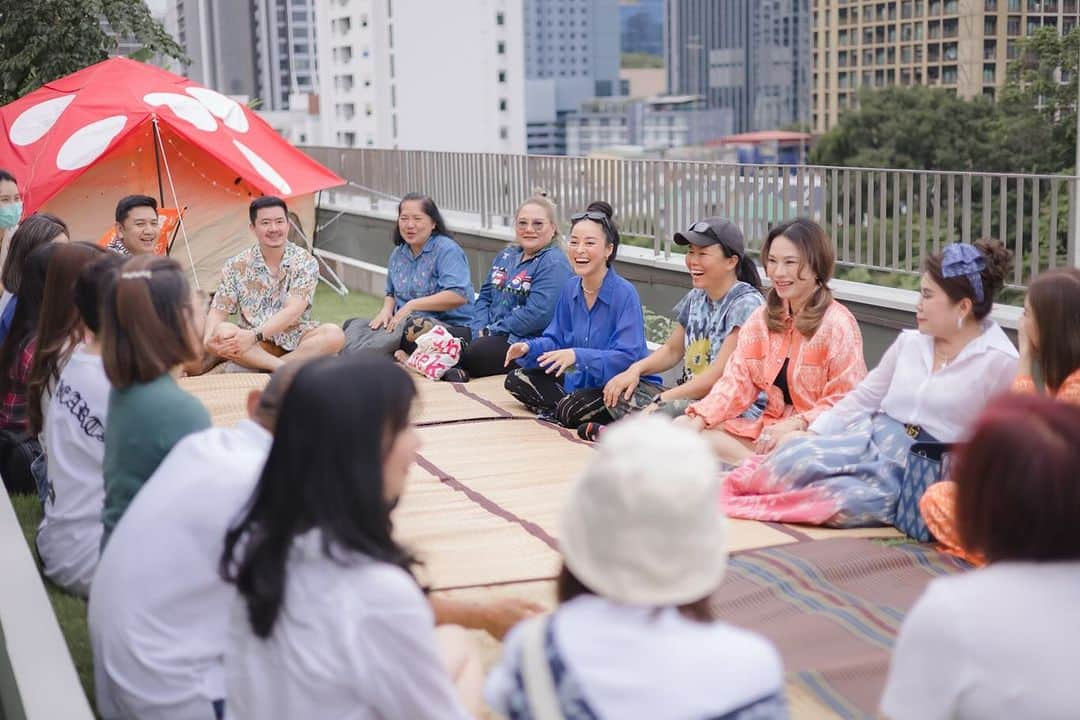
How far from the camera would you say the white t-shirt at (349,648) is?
201 centimetres

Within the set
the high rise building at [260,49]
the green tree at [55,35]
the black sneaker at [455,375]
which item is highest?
the high rise building at [260,49]

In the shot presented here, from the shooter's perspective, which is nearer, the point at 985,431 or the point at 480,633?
the point at 985,431

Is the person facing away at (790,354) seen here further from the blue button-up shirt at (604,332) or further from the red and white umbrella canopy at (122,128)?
the red and white umbrella canopy at (122,128)

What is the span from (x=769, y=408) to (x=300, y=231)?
22.3 feet

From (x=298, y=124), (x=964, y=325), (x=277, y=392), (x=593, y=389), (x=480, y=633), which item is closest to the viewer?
(x=277, y=392)

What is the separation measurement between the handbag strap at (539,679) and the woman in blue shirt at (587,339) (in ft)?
13.2

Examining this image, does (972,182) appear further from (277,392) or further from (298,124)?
(298,124)

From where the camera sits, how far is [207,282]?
10602 millimetres

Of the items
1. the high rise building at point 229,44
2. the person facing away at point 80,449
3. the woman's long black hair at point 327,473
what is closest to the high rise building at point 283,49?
the high rise building at point 229,44

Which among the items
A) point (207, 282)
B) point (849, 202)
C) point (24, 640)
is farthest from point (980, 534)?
point (207, 282)

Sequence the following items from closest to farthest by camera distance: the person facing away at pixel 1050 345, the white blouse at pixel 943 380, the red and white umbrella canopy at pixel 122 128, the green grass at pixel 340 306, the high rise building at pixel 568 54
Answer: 1. the person facing away at pixel 1050 345
2. the white blouse at pixel 943 380
3. the red and white umbrella canopy at pixel 122 128
4. the green grass at pixel 340 306
5. the high rise building at pixel 568 54

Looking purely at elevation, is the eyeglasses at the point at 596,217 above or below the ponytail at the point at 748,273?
above

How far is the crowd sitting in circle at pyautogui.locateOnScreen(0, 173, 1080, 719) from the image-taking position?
1.67 m

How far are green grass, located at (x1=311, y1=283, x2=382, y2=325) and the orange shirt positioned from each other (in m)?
5.67
